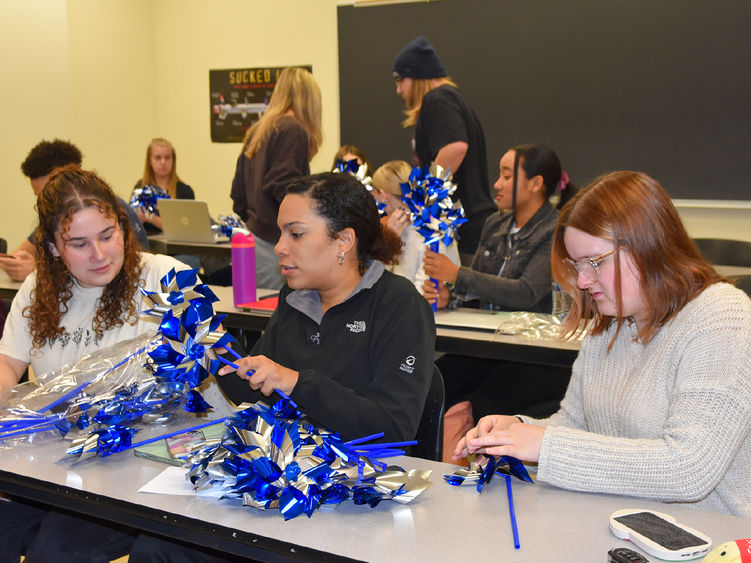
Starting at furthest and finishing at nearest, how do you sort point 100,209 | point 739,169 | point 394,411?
point 739,169, point 100,209, point 394,411

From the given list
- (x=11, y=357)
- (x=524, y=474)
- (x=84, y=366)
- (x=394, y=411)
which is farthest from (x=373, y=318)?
(x=11, y=357)

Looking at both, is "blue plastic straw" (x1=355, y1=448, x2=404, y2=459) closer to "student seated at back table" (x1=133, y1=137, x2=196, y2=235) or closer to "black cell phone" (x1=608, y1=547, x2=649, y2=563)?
"black cell phone" (x1=608, y1=547, x2=649, y2=563)

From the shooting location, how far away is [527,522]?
1.26m

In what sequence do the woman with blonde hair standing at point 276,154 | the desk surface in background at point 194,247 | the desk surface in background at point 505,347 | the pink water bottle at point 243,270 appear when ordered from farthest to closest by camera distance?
the desk surface in background at point 194,247 → the woman with blonde hair standing at point 276,154 → the pink water bottle at point 243,270 → the desk surface in background at point 505,347

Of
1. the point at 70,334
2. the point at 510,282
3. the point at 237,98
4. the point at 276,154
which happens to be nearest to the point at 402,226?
the point at 510,282

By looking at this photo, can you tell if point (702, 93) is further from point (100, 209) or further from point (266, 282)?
point (100, 209)

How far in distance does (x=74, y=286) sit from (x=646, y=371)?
5.32 ft

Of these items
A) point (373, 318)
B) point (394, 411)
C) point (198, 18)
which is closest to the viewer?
point (394, 411)

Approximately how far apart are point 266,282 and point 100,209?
6.30ft

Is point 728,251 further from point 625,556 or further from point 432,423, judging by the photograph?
point 625,556

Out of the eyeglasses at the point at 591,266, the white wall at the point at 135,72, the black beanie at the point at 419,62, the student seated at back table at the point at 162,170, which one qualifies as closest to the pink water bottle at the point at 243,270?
the black beanie at the point at 419,62

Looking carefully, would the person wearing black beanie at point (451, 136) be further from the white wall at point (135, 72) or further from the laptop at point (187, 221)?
the white wall at point (135, 72)

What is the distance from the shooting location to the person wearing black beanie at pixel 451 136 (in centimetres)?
A: 378

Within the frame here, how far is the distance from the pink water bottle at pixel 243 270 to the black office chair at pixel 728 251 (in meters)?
2.57
